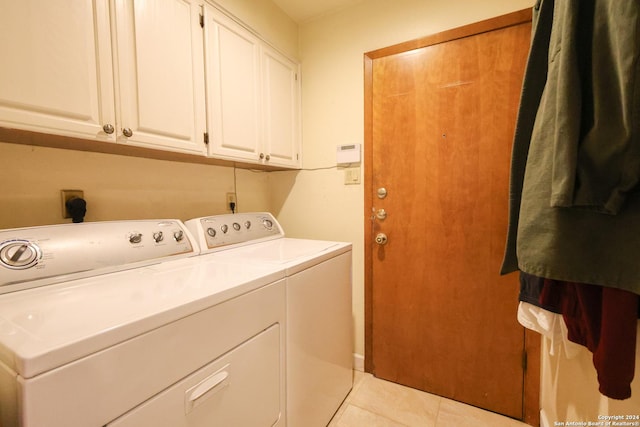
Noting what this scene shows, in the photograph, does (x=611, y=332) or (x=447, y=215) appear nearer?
(x=611, y=332)

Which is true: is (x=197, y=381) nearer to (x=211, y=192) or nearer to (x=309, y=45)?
(x=211, y=192)

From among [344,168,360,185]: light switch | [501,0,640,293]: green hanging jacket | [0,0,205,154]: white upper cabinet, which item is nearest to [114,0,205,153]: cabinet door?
[0,0,205,154]: white upper cabinet

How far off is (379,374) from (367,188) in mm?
1240

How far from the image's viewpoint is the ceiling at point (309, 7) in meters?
1.74

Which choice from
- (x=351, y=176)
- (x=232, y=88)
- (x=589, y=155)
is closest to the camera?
(x=589, y=155)

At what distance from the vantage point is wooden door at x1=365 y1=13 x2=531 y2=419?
1.41m

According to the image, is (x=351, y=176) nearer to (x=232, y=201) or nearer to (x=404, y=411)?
(x=232, y=201)

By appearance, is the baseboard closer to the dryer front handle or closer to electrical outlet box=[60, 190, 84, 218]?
the dryer front handle

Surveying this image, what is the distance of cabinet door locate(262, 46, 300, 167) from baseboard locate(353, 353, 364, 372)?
1.41 metres

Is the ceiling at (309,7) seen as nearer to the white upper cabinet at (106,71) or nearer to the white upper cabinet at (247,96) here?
the white upper cabinet at (247,96)

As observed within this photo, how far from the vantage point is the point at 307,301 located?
44.6 inches

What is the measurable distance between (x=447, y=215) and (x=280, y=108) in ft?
4.09

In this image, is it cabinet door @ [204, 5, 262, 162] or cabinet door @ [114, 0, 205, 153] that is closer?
cabinet door @ [114, 0, 205, 153]

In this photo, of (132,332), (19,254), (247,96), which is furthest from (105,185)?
(132,332)
